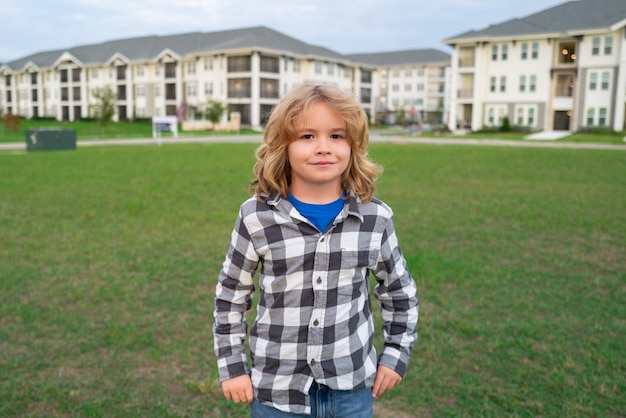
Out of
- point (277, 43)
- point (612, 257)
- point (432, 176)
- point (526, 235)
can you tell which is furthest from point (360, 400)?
point (277, 43)

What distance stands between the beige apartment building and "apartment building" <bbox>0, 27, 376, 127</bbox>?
109 mm

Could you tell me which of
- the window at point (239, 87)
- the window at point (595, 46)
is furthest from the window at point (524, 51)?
the window at point (239, 87)

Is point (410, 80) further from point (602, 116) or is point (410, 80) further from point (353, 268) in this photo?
point (353, 268)

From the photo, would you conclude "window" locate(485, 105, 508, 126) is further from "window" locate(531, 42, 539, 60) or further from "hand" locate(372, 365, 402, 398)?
"hand" locate(372, 365, 402, 398)

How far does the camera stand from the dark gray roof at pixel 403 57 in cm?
8944

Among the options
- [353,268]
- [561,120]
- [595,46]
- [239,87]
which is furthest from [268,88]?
[353,268]

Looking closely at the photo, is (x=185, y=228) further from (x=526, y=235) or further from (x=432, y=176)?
(x=432, y=176)

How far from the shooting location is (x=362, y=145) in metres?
2.12

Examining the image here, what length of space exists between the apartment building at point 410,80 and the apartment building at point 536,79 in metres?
33.3

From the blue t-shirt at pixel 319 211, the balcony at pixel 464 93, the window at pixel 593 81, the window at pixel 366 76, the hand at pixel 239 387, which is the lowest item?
the hand at pixel 239 387

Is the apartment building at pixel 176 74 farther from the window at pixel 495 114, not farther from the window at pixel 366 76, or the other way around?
the window at pixel 495 114

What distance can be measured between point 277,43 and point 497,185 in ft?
178

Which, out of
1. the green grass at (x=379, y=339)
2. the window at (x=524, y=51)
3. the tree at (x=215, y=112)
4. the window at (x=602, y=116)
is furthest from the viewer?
the tree at (x=215, y=112)

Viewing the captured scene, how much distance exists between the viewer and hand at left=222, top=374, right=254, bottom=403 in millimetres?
2086
